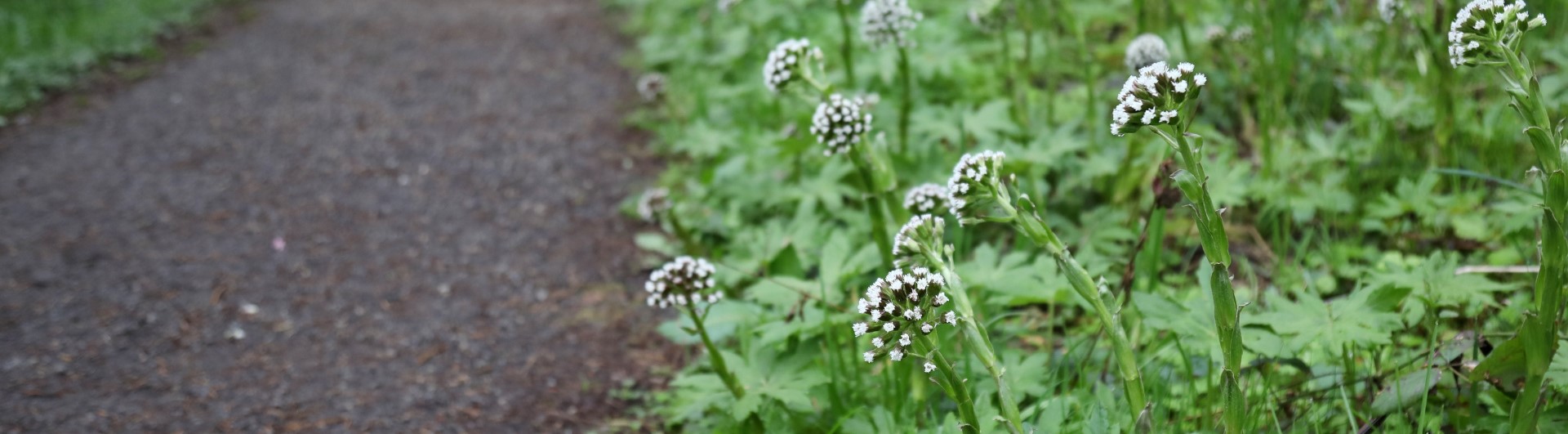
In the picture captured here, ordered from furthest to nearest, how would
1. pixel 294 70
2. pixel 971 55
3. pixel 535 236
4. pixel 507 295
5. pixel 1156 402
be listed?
pixel 294 70
pixel 971 55
pixel 535 236
pixel 507 295
pixel 1156 402

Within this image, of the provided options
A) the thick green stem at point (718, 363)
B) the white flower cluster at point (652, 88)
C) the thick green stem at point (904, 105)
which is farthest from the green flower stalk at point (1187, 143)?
the white flower cluster at point (652, 88)

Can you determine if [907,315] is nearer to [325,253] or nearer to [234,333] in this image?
[234,333]

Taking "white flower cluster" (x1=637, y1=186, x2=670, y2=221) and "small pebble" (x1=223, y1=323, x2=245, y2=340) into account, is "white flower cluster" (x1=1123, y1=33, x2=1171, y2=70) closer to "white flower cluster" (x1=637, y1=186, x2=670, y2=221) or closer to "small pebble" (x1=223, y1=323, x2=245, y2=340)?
"white flower cluster" (x1=637, y1=186, x2=670, y2=221)

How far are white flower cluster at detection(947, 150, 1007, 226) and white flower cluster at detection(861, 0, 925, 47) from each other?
139 centimetres

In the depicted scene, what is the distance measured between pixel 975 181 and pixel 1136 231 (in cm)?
130

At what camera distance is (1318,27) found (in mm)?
4098

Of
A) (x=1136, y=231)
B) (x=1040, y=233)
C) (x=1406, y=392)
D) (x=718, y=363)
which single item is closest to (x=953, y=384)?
(x=1040, y=233)

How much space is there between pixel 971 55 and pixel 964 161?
300cm

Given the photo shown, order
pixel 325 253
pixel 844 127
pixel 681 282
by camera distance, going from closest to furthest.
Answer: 1. pixel 681 282
2. pixel 844 127
3. pixel 325 253

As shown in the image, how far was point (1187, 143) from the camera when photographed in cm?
150

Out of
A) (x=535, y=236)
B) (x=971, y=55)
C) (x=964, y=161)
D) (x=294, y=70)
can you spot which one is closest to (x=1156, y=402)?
(x=964, y=161)

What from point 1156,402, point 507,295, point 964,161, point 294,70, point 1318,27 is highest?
point 294,70

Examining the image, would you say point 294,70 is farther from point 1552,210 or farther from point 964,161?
point 1552,210

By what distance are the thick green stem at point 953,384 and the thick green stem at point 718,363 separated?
61cm
